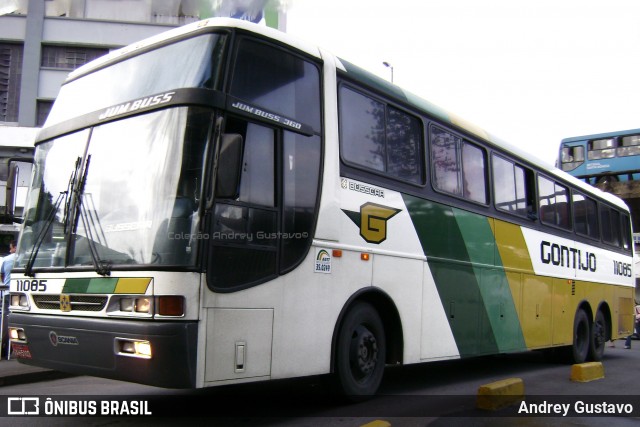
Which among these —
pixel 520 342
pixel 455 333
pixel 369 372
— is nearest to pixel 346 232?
pixel 369 372

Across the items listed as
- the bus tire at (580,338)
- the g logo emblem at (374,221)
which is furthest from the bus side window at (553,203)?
the g logo emblem at (374,221)

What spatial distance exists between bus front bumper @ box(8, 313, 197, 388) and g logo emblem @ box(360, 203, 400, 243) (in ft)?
8.26

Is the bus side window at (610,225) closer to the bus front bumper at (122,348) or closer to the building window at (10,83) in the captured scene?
the bus front bumper at (122,348)

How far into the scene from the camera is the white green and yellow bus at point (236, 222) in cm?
489

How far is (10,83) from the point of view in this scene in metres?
31.5

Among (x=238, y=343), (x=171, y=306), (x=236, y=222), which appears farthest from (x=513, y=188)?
(x=171, y=306)

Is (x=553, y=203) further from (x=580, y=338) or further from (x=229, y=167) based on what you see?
(x=229, y=167)

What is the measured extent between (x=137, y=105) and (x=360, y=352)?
128 inches

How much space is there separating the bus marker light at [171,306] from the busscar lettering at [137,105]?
162cm

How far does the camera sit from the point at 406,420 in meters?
6.02

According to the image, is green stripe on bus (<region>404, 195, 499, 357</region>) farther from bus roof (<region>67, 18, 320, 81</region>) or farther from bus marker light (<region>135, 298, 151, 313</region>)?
bus marker light (<region>135, 298, 151, 313</region>)

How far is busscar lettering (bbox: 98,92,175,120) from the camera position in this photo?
523 centimetres

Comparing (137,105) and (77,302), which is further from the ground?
(137,105)

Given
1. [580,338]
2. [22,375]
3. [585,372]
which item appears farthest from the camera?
[580,338]
